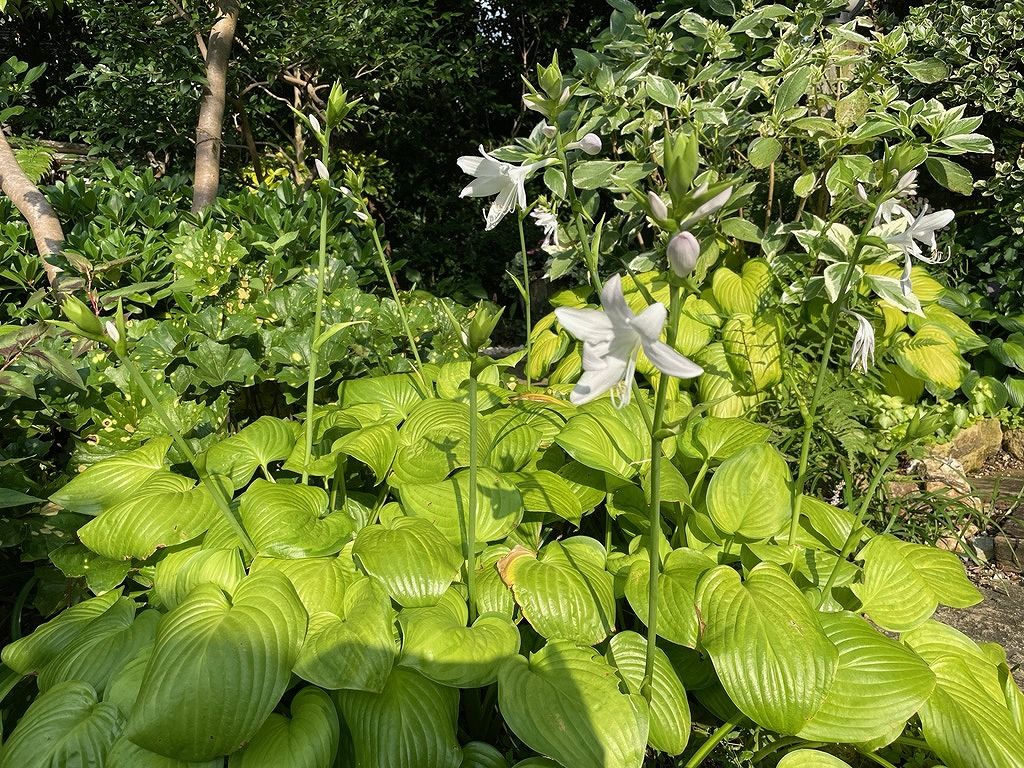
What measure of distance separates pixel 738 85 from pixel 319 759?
281 centimetres

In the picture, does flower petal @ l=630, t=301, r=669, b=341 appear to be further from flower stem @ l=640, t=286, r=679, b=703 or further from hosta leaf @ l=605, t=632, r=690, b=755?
hosta leaf @ l=605, t=632, r=690, b=755

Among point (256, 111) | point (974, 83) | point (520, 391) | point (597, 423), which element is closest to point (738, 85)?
point (974, 83)

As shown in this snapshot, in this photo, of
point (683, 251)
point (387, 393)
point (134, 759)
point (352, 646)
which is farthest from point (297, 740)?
point (387, 393)

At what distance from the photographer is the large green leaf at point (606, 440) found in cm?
160

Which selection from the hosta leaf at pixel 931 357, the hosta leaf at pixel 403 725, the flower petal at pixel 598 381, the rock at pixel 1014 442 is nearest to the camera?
the flower petal at pixel 598 381

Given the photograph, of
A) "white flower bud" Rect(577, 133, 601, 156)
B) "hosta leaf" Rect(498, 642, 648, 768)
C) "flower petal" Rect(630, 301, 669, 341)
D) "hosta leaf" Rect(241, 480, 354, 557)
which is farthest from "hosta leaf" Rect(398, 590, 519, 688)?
"white flower bud" Rect(577, 133, 601, 156)

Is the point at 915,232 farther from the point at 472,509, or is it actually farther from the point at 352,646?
the point at 352,646

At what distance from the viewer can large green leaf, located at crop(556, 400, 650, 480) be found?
1.60 meters

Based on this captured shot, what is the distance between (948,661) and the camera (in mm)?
1431

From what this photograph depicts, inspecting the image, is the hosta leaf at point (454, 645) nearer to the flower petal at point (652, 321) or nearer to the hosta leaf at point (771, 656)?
the hosta leaf at point (771, 656)

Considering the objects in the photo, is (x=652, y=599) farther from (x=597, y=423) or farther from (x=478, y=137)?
(x=478, y=137)

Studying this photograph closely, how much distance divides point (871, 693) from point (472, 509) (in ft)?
2.83

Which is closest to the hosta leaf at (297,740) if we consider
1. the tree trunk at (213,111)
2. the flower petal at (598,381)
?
the flower petal at (598,381)

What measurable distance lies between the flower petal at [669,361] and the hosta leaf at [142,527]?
117 centimetres
